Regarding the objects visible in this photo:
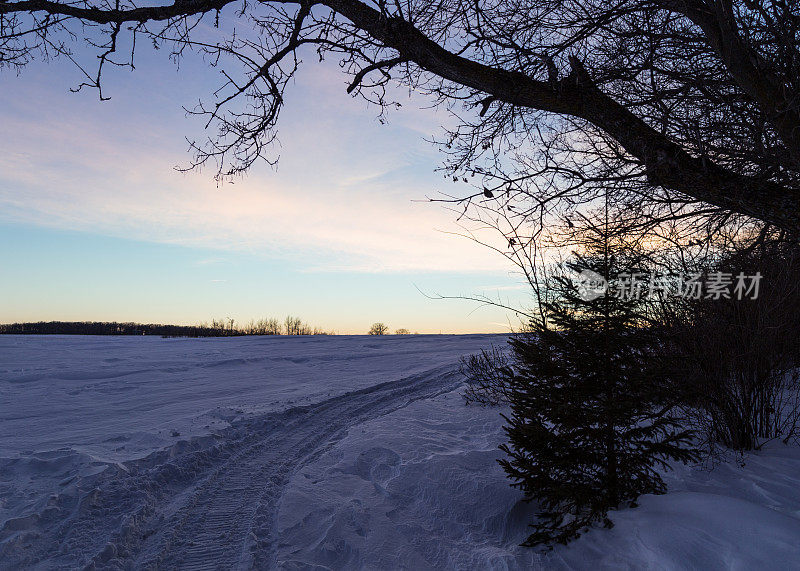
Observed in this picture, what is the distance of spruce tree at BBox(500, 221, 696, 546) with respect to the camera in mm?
3799

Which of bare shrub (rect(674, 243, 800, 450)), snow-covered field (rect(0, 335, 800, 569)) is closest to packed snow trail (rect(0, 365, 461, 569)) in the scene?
snow-covered field (rect(0, 335, 800, 569))

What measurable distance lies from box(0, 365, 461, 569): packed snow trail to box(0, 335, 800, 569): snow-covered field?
0.02 metres

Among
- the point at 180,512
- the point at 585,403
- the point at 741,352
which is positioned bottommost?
the point at 180,512

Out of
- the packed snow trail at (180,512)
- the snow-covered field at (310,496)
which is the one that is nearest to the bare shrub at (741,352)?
the snow-covered field at (310,496)

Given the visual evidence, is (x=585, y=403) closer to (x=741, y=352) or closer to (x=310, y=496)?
(x=310, y=496)

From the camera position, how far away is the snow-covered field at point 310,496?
349 cm

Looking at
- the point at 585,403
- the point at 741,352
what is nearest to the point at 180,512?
the point at 585,403

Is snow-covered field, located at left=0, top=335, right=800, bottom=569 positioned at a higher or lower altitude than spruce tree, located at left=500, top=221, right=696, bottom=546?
lower

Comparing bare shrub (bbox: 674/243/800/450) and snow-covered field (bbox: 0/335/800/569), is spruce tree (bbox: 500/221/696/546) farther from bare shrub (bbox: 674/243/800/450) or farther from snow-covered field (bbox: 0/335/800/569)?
bare shrub (bbox: 674/243/800/450)

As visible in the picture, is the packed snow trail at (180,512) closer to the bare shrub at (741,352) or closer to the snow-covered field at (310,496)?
the snow-covered field at (310,496)

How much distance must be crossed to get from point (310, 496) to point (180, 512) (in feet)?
3.94

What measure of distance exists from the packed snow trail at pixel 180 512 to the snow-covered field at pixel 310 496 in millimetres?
18

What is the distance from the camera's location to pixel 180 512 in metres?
4.37

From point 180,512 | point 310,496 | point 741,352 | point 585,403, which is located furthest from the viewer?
point 741,352
